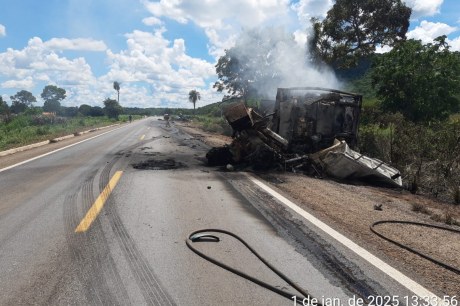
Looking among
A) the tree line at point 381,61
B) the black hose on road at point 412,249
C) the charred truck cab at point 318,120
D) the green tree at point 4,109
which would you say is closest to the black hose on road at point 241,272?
the black hose on road at point 412,249

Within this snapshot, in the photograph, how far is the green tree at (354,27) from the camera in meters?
29.3

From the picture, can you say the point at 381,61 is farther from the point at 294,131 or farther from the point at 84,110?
the point at 84,110

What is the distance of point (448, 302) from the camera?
11.2 ft

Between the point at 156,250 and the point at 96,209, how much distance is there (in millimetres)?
2090

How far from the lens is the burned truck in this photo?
1063cm

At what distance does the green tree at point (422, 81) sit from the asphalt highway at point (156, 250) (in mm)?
12349

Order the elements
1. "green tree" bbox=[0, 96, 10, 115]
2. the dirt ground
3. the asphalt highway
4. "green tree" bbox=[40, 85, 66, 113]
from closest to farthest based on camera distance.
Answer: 1. the asphalt highway
2. the dirt ground
3. "green tree" bbox=[0, 96, 10, 115]
4. "green tree" bbox=[40, 85, 66, 113]

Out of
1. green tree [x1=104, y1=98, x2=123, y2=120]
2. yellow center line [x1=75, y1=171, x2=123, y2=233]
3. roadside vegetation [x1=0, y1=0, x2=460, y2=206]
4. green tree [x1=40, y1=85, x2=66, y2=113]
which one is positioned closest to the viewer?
yellow center line [x1=75, y1=171, x2=123, y2=233]

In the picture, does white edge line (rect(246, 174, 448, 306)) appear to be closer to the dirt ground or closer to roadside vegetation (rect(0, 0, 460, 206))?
the dirt ground

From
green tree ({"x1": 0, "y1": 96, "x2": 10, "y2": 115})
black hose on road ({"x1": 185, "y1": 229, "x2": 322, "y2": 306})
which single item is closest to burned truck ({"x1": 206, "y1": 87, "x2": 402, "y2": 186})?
black hose on road ({"x1": 185, "y1": 229, "x2": 322, "y2": 306})

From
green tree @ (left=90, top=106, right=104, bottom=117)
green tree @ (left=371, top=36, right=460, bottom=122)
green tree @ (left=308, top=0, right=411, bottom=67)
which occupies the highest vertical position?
green tree @ (left=308, top=0, right=411, bottom=67)

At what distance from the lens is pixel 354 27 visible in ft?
98.5

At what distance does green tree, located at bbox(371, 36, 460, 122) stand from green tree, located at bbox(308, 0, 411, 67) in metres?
11.3

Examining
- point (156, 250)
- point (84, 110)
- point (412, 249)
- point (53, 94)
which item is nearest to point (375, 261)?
point (412, 249)
